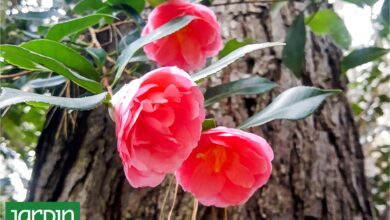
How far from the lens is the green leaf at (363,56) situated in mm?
910

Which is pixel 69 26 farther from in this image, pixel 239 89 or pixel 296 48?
pixel 296 48

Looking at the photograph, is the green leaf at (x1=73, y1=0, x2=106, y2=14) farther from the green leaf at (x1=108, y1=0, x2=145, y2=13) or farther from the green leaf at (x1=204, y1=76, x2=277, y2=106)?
the green leaf at (x1=204, y1=76, x2=277, y2=106)

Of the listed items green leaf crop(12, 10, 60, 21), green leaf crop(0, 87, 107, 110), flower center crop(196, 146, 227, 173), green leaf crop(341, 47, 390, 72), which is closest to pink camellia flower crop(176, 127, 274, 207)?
flower center crop(196, 146, 227, 173)

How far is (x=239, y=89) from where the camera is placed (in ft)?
2.30

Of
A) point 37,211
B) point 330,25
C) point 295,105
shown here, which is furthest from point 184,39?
point 330,25

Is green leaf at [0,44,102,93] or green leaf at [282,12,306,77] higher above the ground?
green leaf at [0,44,102,93]

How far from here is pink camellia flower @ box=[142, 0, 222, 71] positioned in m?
0.68

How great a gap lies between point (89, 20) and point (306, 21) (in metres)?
0.49

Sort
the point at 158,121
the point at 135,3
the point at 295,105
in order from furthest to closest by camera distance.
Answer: the point at 135,3
the point at 295,105
the point at 158,121

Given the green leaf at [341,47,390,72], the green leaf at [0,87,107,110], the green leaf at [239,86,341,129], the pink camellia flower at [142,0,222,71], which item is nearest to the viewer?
the green leaf at [0,87,107,110]

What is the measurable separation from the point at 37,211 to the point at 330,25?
0.68 m

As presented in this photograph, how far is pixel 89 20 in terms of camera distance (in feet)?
2.35

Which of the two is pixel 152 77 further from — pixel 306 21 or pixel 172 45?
pixel 306 21

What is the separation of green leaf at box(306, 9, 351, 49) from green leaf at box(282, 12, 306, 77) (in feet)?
0.19
